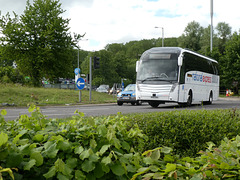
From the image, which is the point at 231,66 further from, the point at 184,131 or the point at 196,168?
the point at 196,168

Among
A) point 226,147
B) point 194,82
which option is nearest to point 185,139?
point 226,147

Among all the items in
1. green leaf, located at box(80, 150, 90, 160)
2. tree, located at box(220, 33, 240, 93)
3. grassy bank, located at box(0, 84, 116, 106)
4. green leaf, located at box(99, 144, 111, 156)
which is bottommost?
grassy bank, located at box(0, 84, 116, 106)

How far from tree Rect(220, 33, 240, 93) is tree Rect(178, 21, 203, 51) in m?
24.9

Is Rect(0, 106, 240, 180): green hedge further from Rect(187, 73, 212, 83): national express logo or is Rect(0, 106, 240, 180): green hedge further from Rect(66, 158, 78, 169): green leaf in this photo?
Rect(187, 73, 212, 83): national express logo

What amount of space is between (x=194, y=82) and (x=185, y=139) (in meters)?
15.5

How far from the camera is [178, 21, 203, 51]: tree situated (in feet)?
243

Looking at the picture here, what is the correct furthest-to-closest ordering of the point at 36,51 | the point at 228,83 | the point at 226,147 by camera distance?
the point at 228,83
the point at 36,51
the point at 226,147

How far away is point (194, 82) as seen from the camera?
20.6m

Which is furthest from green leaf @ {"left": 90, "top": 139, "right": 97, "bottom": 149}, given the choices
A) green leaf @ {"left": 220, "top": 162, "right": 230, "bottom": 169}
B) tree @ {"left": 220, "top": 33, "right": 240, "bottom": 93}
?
tree @ {"left": 220, "top": 33, "right": 240, "bottom": 93}

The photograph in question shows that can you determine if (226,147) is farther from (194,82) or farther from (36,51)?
(36,51)

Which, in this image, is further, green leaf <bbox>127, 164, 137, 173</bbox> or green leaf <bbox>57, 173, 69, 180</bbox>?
green leaf <bbox>127, 164, 137, 173</bbox>

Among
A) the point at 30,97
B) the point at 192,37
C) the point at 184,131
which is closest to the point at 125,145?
the point at 184,131

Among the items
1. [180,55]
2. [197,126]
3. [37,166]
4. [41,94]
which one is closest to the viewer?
[37,166]

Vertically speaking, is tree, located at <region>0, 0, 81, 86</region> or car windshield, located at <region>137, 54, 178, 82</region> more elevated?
tree, located at <region>0, 0, 81, 86</region>
